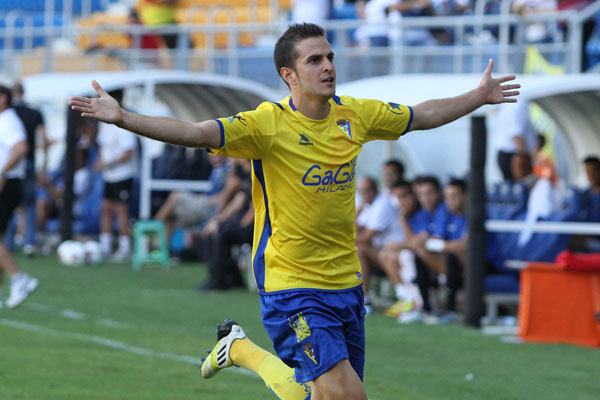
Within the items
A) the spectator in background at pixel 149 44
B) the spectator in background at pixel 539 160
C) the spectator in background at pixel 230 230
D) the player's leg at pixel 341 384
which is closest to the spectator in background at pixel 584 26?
the spectator in background at pixel 539 160

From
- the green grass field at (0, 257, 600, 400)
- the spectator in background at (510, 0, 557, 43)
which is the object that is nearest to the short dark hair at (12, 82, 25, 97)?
the green grass field at (0, 257, 600, 400)

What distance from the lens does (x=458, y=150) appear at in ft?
59.7

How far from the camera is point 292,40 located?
5.79 meters

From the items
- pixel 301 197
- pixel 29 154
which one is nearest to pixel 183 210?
pixel 29 154

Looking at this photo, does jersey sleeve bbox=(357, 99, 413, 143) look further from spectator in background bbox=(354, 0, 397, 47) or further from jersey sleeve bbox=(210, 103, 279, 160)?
spectator in background bbox=(354, 0, 397, 47)

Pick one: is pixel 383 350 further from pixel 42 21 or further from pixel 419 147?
pixel 42 21

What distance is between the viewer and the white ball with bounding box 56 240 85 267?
56.7 ft

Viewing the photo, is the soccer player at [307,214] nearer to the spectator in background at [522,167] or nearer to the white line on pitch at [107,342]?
the white line on pitch at [107,342]

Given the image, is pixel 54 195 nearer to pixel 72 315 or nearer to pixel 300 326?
pixel 72 315

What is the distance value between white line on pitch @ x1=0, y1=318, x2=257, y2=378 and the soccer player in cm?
299

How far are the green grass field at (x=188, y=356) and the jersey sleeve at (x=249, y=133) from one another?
2.52 m

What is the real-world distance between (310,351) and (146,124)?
52.2 inches

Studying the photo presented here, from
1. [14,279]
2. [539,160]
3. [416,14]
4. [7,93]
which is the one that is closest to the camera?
[14,279]

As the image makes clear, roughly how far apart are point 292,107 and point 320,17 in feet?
46.1
